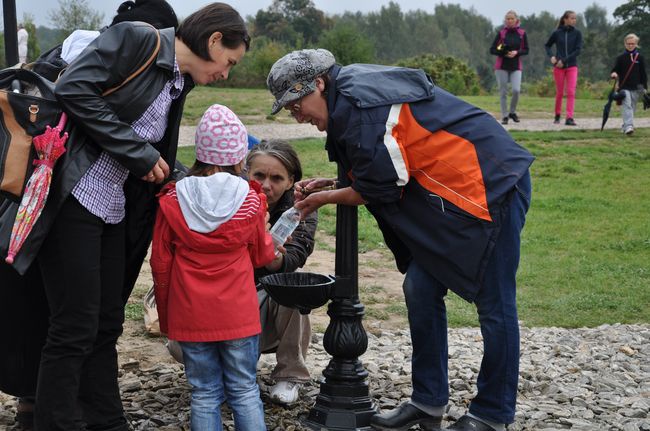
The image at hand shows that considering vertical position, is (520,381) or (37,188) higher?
(37,188)

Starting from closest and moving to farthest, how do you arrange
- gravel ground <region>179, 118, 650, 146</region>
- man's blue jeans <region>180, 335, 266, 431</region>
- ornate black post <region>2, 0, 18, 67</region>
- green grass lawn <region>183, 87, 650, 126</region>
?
man's blue jeans <region>180, 335, 266, 431</region>
ornate black post <region>2, 0, 18, 67</region>
gravel ground <region>179, 118, 650, 146</region>
green grass lawn <region>183, 87, 650, 126</region>

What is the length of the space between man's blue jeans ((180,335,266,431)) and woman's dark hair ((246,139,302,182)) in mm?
A: 1083

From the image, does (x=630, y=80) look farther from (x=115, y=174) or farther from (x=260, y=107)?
(x=115, y=174)

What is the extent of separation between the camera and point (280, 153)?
4.69 meters

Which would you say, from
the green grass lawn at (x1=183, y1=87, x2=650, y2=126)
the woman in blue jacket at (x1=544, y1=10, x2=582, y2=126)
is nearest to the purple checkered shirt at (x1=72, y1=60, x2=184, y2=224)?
the green grass lawn at (x1=183, y1=87, x2=650, y2=126)

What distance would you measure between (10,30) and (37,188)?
88.0 inches

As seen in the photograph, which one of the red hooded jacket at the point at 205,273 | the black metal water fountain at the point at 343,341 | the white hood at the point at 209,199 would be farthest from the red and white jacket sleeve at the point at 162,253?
the black metal water fountain at the point at 343,341

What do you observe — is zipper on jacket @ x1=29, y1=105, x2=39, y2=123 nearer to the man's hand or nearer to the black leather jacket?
the black leather jacket

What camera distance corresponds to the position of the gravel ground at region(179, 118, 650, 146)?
15.3m

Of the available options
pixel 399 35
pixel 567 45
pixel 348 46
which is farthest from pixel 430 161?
pixel 399 35

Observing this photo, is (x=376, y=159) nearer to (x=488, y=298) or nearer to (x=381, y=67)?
(x=381, y=67)

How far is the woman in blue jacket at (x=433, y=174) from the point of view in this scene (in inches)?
150

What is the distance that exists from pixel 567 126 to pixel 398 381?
13.7 m

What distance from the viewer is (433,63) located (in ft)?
107
